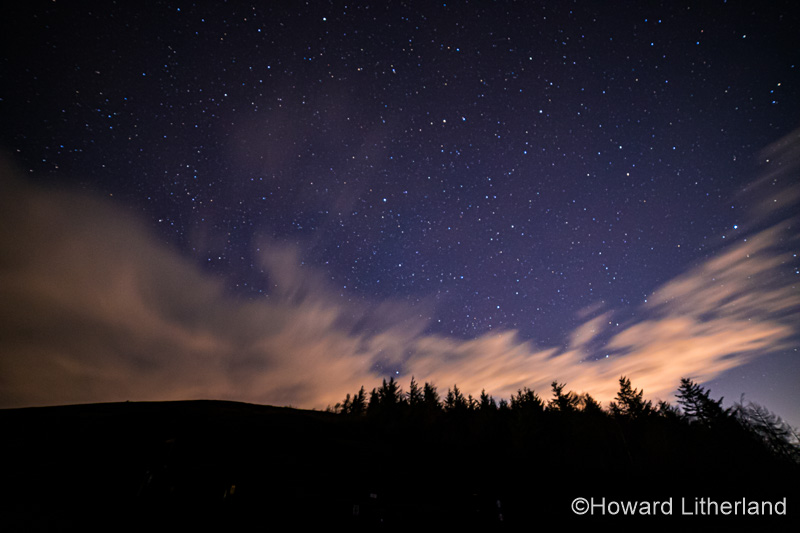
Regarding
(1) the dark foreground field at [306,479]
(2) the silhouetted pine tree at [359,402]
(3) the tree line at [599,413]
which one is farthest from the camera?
(2) the silhouetted pine tree at [359,402]

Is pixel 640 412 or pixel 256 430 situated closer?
pixel 256 430

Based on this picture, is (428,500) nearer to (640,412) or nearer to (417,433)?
(417,433)

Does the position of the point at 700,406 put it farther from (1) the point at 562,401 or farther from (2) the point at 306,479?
(2) the point at 306,479

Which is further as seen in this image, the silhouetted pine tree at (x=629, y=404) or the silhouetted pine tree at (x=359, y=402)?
the silhouetted pine tree at (x=359, y=402)

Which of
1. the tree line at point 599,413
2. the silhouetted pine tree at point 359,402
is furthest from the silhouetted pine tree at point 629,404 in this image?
the silhouetted pine tree at point 359,402

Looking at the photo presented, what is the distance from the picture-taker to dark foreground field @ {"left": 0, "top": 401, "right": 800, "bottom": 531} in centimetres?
950

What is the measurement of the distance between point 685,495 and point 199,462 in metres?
31.2

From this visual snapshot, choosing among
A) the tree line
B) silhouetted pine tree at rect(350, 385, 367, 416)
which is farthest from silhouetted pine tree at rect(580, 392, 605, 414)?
silhouetted pine tree at rect(350, 385, 367, 416)

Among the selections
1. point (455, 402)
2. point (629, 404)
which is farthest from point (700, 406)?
point (455, 402)

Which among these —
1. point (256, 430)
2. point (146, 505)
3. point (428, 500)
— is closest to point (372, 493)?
point (428, 500)

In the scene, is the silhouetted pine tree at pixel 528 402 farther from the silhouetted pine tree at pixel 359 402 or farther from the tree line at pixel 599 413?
the silhouetted pine tree at pixel 359 402

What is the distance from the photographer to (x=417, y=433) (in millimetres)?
29141

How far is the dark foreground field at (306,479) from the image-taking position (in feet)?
31.2

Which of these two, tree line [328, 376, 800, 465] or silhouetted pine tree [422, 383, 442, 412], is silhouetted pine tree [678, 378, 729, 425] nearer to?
tree line [328, 376, 800, 465]
